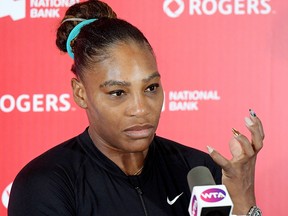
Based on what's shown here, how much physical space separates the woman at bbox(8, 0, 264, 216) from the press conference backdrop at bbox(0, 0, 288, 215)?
618mm

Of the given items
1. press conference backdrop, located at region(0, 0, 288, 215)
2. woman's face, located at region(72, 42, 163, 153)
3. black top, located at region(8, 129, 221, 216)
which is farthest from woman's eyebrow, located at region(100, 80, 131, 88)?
press conference backdrop, located at region(0, 0, 288, 215)

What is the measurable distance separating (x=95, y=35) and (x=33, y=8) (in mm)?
806

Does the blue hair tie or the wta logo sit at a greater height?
the blue hair tie

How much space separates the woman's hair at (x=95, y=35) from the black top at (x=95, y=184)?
0.60ft

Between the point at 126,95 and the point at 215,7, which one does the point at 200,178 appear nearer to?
the point at 126,95

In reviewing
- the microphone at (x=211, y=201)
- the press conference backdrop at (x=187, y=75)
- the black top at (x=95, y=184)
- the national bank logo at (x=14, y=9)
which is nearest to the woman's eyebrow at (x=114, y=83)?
the black top at (x=95, y=184)

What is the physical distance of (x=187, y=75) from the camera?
198 cm

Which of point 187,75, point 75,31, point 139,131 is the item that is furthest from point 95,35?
point 187,75

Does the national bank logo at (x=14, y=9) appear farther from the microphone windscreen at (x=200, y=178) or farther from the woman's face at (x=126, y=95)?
the microphone windscreen at (x=200, y=178)

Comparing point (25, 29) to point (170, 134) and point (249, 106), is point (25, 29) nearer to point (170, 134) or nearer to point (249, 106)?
point (170, 134)

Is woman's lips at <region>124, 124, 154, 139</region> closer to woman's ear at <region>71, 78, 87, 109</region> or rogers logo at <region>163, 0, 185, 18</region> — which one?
woman's ear at <region>71, 78, 87, 109</region>

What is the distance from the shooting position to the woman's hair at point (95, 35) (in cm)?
124

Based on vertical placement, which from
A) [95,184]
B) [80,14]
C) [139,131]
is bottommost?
[95,184]

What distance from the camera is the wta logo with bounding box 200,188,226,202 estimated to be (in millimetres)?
909
